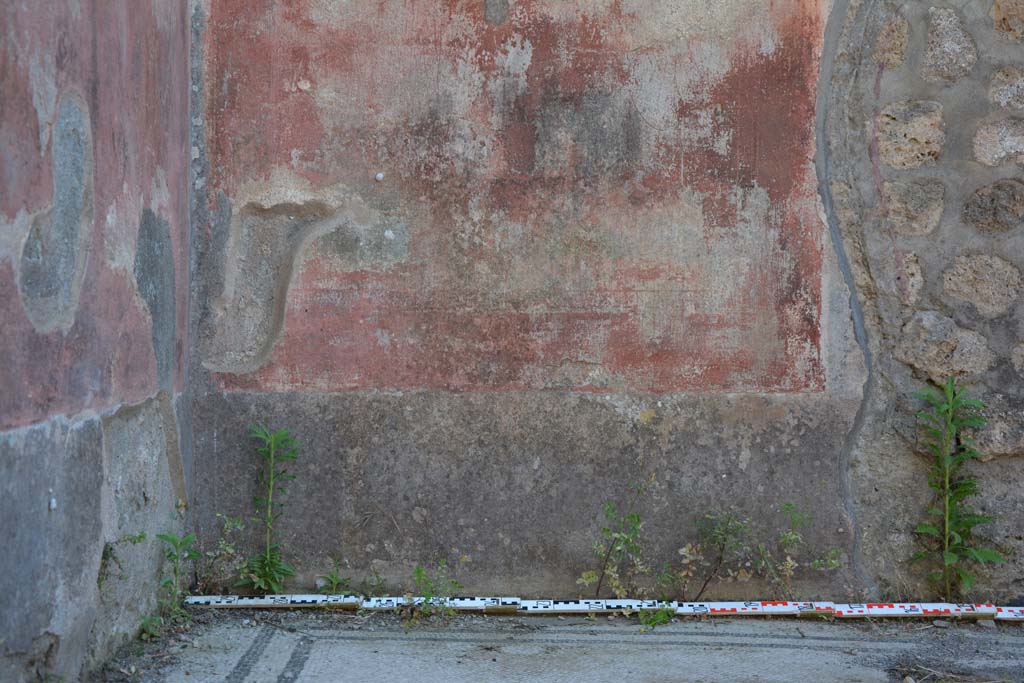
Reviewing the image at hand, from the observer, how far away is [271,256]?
3.22 metres

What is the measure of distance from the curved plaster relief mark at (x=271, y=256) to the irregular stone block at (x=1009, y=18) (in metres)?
2.10

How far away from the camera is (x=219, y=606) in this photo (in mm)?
3025

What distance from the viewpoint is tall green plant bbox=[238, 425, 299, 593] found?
3.10 meters

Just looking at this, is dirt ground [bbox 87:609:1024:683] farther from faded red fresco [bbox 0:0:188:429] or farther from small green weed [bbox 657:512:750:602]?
faded red fresco [bbox 0:0:188:429]

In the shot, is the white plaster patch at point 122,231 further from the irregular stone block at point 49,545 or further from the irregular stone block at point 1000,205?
the irregular stone block at point 1000,205

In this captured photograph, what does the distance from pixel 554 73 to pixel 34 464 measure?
2.01 m

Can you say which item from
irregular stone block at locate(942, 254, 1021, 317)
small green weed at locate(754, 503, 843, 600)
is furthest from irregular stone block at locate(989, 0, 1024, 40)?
small green weed at locate(754, 503, 843, 600)

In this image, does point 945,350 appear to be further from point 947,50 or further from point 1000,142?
point 947,50

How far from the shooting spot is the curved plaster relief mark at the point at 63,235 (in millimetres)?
2090

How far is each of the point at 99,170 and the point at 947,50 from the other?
2672 millimetres

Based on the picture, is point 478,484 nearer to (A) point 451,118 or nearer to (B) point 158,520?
(B) point 158,520

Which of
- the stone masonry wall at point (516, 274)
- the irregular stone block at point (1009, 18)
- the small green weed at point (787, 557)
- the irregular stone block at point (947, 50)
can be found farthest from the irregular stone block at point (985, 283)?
the small green weed at point (787, 557)

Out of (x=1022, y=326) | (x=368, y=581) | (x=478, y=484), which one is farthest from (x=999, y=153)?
(x=368, y=581)

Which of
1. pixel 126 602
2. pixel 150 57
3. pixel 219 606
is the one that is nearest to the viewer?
pixel 126 602
